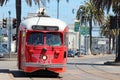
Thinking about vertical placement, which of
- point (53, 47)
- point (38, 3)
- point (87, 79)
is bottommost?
point (87, 79)

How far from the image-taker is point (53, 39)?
81.0 ft

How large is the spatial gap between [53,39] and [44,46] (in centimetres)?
68

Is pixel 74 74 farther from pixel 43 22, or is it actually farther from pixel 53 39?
pixel 43 22

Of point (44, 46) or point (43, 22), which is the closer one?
point (44, 46)

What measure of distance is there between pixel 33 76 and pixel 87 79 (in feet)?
10.9

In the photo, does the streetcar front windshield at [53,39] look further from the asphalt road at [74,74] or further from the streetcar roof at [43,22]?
the asphalt road at [74,74]

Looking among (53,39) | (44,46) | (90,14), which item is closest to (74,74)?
(53,39)

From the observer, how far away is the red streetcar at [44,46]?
24391 mm

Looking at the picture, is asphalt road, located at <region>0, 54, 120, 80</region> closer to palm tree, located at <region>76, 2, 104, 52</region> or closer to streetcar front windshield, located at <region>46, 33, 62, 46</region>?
streetcar front windshield, located at <region>46, 33, 62, 46</region>

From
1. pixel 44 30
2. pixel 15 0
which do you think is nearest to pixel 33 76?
pixel 44 30

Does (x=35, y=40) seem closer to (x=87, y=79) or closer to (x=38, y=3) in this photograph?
(x=87, y=79)

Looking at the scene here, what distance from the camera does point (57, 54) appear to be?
2453cm

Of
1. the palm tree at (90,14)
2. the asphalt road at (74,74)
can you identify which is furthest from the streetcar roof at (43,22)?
the palm tree at (90,14)

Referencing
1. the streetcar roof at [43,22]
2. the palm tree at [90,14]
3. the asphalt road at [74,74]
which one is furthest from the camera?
the palm tree at [90,14]
